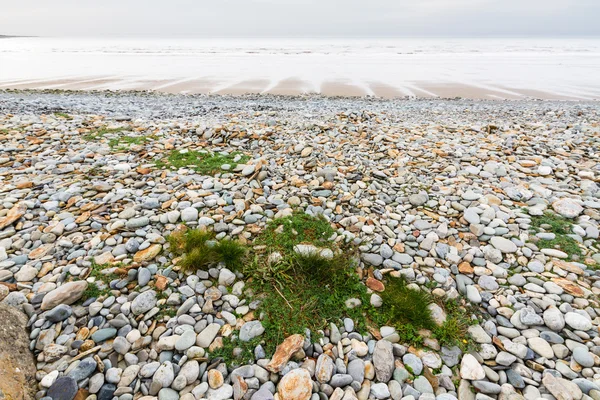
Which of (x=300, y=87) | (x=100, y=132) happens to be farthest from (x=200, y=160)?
(x=300, y=87)

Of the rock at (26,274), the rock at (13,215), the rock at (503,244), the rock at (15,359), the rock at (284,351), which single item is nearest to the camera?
the rock at (15,359)

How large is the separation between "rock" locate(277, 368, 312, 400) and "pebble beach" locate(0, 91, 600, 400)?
13 mm

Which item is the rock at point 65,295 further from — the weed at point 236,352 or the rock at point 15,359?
the weed at point 236,352

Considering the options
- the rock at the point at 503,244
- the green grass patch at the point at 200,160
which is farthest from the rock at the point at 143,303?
the rock at the point at 503,244

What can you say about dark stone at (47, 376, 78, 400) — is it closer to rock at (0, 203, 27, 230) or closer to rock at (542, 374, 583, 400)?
rock at (0, 203, 27, 230)

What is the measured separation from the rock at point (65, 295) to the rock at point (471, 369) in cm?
339

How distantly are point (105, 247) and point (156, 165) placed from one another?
2159 millimetres

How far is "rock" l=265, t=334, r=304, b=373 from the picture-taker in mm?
2545

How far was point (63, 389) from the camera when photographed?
2311mm

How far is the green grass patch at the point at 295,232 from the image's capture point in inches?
142

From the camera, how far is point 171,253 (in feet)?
11.4

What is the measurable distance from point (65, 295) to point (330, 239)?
2.63 m

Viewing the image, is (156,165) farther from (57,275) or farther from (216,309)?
(216,309)

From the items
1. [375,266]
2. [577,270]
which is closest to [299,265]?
[375,266]
